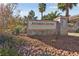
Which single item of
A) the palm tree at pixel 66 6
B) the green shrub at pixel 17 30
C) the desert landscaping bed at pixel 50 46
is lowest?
the desert landscaping bed at pixel 50 46

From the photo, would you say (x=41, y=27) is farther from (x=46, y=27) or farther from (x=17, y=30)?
(x=17, y=30)

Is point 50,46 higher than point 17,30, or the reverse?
point 17,30

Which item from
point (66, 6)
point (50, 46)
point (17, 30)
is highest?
point (66, 6)

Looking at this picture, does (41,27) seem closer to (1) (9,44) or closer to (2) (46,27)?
(2) (46,27)

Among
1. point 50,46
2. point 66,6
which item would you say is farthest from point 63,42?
point 66,6

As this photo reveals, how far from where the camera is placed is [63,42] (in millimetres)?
1971

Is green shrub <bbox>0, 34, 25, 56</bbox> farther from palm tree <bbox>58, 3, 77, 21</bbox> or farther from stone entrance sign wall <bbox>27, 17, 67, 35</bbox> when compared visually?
palm tree <bbox>58, 3, 77, 21</bbox>

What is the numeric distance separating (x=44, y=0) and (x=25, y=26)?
0.24 meters

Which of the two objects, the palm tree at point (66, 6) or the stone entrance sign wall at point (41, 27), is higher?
the palm tree at point (66, 6)

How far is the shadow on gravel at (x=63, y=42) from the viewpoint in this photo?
1.96 metres

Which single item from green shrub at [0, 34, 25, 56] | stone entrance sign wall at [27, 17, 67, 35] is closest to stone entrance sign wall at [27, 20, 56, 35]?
stone entrance sign wall at [27, 17, 67, 35]

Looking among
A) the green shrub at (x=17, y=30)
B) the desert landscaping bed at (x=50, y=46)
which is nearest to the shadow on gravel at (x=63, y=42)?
the desert landscaping bed at (x=50, y=46)

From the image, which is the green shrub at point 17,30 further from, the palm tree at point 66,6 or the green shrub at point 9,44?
→ the palm tree at point 66,6

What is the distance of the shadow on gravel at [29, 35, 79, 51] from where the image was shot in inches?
77.3
